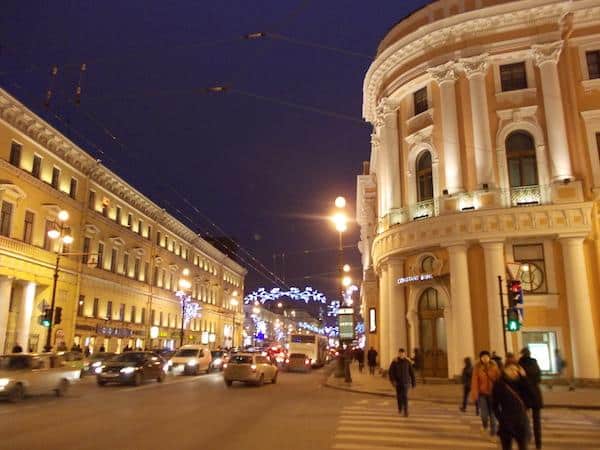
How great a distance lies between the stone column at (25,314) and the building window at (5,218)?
4252 millimetres

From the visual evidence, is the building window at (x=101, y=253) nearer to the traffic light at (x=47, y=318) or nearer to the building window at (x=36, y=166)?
the building window at (x=36, y=166)

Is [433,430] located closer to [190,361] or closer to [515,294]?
[515,294]

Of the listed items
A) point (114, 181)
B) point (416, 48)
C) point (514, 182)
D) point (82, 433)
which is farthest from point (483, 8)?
point (114, 181)

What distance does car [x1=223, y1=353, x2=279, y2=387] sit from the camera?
25688 millimetres

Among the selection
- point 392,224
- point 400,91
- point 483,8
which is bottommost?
point 392,224

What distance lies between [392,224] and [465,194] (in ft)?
15.6

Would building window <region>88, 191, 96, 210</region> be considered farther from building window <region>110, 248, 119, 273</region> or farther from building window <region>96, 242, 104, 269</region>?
building window <region>110, 248, 119, 273</region>

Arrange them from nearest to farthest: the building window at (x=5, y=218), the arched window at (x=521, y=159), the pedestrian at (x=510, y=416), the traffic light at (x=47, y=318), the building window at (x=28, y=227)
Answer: the pedestrian at (x=510, y=416) < the arched window at (x=521, y=159) < the traffic light at (x=47, y=318) < the building window at (x=5, y=218) < the building window at (x=28, y=227)

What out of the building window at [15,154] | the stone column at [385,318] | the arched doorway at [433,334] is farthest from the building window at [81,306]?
the arched doorway at [433,334]

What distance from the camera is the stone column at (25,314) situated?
124 ft

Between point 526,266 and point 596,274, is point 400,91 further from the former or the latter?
point 596,274

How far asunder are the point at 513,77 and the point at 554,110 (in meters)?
2.98

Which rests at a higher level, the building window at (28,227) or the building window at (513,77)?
the building window at (513,77)

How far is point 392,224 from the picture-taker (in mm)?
30375
